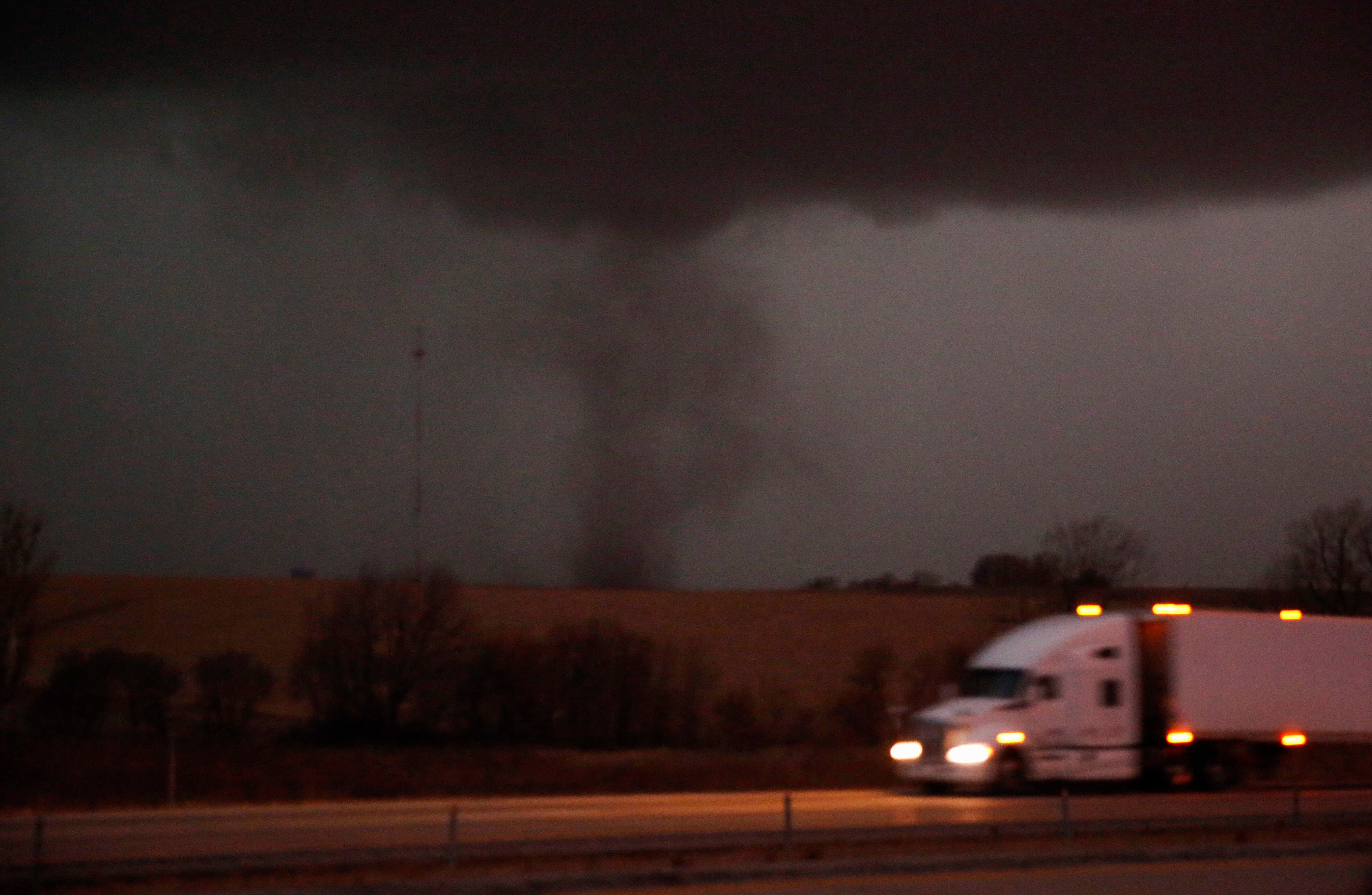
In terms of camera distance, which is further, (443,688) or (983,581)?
(983,581)

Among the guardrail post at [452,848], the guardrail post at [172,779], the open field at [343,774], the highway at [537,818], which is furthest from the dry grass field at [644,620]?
the guardrail post at [452,848]

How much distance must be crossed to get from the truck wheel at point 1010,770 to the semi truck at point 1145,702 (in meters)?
0.03

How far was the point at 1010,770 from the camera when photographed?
2953 centimetres

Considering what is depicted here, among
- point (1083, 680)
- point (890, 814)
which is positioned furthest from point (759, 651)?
point (890, 814)

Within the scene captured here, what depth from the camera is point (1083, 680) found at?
3036cm

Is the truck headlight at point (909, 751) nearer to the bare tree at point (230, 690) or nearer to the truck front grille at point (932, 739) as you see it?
the truck front grille at point (932, 739)

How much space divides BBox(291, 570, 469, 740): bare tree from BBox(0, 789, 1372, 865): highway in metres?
23.0

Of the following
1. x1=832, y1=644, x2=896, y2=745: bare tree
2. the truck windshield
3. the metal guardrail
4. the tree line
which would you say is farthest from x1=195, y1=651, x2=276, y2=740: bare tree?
the metal guardrail

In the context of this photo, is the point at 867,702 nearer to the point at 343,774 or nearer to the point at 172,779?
the point at 343,774

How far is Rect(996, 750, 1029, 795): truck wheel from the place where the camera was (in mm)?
29312

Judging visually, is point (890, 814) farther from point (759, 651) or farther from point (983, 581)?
point (983, 581)

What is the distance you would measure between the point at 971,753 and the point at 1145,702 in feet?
15.5

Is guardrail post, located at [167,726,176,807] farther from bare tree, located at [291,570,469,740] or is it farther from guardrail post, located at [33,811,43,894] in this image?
bare tree, located at [291,570,469,740]

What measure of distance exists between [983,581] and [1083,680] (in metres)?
60.0
